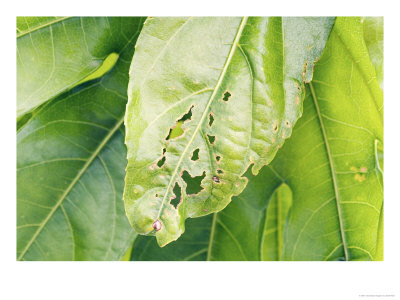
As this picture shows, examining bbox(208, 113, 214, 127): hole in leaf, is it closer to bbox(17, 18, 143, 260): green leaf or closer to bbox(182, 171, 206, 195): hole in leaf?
bbox(182, 171, 206, 195): hole in leaf

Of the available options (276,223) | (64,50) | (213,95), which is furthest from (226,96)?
(276,223)

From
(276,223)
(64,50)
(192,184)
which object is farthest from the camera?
(276,223)

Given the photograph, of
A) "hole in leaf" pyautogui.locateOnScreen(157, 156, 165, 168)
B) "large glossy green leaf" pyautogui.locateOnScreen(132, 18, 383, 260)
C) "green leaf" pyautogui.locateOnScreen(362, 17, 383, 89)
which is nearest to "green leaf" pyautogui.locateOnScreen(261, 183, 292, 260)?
"large glossy green leaf" pyautogui.locateOnScreen(132, 18, 383, 260)

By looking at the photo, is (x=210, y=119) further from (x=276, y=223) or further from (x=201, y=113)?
(x=276, y=223)

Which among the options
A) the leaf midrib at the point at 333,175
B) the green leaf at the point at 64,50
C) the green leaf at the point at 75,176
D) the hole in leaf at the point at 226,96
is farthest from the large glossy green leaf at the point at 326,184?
the green leaf at the point at 64,50
